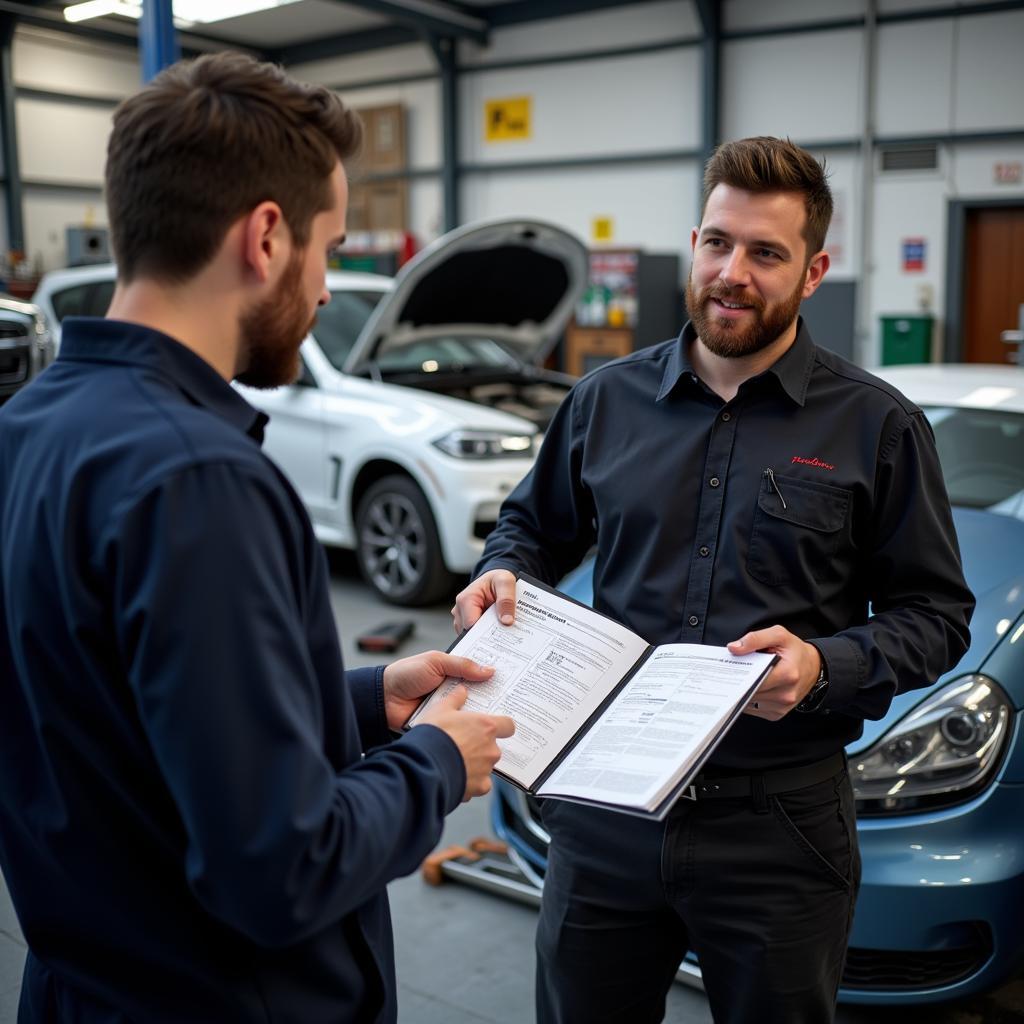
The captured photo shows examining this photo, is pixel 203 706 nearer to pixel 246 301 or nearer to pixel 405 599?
pixel 246 301

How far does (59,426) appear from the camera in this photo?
99 cm

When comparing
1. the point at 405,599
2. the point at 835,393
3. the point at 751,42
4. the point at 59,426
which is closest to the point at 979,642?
the point at 835,393

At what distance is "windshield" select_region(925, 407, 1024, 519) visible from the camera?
132 inches

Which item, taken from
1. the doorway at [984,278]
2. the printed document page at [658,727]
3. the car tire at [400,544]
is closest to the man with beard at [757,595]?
the printed document page at [658,727]

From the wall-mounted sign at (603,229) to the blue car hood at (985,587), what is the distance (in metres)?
10.4

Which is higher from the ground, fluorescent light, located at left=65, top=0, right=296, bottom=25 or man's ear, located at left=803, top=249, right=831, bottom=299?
fluorescent light, located at left=65, top=0, right=296, bottom=25

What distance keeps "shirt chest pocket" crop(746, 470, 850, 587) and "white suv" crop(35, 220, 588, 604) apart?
3.75 m

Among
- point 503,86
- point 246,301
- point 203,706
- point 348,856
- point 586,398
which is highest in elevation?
point 503,86

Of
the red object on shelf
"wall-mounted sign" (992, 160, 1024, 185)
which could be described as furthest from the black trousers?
the red object on shelf

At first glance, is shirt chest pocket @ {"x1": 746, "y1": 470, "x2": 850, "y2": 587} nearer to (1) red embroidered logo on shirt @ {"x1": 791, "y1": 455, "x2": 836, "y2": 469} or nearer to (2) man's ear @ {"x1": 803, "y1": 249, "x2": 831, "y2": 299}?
(1) red embroidered logo on shirt @ {"x1": 791, "y1": 455, "x2": 836, "y2": 469}

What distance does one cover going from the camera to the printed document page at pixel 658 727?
1.35 metres

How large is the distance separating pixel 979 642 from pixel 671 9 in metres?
11.2

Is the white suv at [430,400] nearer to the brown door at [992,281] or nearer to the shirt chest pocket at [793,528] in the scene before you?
the shirt chest pocket at [793,528]

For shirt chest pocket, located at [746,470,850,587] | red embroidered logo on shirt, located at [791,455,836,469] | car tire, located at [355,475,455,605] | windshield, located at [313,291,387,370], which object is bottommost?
car tire, located at [355,475,455,605]
